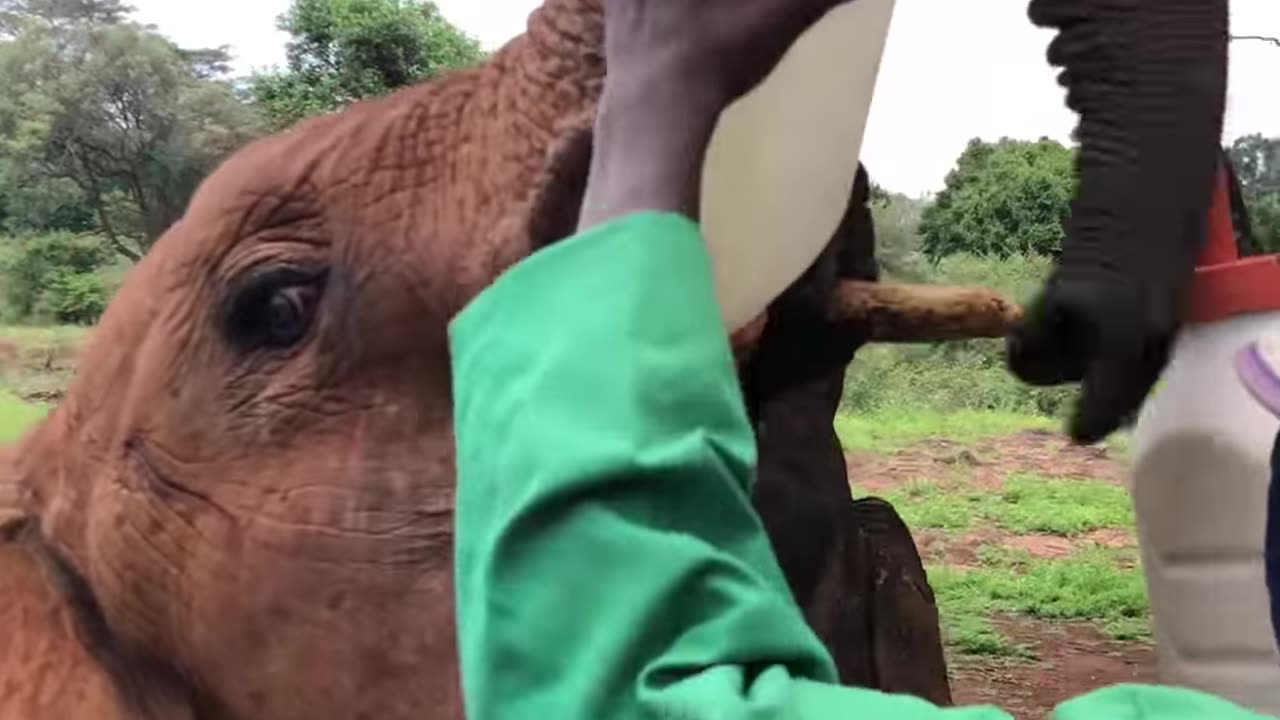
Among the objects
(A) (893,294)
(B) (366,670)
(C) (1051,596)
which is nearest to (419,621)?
(B) (366,670)

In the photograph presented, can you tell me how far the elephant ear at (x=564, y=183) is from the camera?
0.59 m

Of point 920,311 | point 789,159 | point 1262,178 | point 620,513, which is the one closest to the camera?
point 620,513

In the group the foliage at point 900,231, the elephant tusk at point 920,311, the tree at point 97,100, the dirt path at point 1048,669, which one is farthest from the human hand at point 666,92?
the dirt path at point 1048,669

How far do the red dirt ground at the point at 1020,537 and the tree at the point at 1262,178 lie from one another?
0.53 meters

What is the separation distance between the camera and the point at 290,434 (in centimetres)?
77

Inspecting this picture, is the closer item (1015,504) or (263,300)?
(263,300)

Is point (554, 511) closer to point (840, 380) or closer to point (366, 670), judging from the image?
point (366, 670)

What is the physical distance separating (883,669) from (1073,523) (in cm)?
149

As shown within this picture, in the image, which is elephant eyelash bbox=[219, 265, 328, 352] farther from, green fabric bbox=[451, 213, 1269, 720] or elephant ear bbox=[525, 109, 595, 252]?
green fabric bbox=[451, 213, 1269, 720]

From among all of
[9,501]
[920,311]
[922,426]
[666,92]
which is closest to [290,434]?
[9,501]

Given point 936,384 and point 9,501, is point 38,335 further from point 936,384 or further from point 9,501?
point 936,384

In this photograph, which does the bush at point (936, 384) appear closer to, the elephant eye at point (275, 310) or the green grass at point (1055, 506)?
the green grass at point (1055, 506)

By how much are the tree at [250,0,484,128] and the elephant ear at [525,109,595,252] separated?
143 centimetres

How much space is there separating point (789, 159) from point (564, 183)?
5.0 inches
